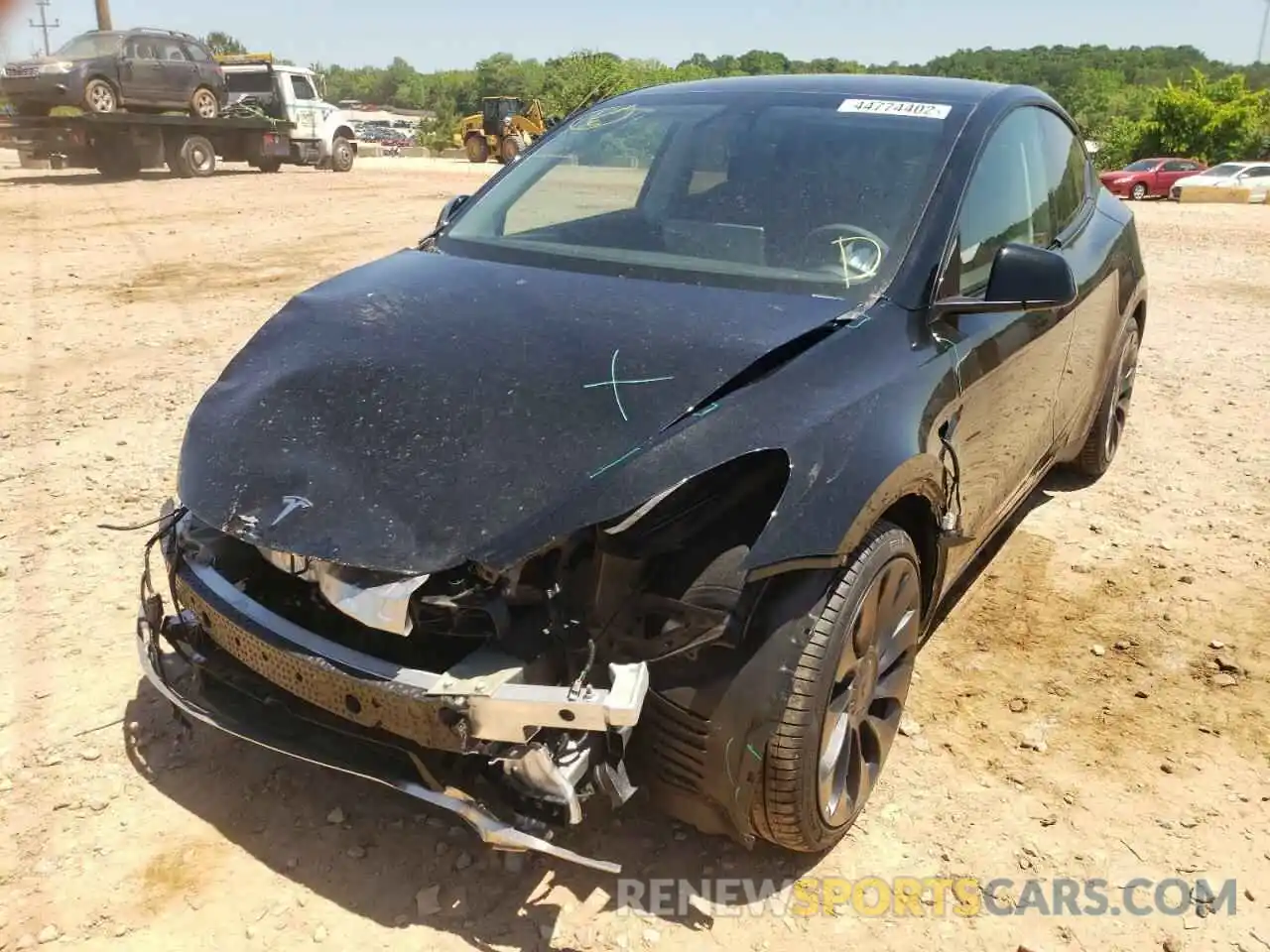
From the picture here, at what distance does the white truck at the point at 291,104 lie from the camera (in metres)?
23.5

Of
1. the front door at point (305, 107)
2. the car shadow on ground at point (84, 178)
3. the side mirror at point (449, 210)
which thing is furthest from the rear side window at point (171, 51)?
the side mirror at point (449, 210)

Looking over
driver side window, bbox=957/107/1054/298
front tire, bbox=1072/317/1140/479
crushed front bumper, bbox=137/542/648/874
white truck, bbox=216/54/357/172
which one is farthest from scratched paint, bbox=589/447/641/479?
white truck, bbox=216/54/357/172

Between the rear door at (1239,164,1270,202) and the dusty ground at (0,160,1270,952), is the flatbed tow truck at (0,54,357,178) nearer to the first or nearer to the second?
the dusty ground at (0,160,1270,952)

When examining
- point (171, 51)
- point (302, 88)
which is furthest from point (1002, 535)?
point (302, 88)

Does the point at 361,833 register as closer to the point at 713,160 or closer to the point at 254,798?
the point at 254,798

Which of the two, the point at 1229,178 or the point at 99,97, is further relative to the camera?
the point at 1229,178

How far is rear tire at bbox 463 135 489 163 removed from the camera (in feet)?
114

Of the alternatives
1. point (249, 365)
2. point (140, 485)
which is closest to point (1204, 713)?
point (249, 365)

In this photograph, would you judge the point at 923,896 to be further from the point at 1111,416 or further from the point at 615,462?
the point at 1111,416

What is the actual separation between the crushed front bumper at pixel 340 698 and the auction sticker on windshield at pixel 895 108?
7.09ft

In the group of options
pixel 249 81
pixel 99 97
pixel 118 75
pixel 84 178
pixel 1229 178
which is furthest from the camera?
pixel 1229 178

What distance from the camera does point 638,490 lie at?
2.09 meters

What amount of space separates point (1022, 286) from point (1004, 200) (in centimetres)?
73

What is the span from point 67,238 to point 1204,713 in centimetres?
1277
